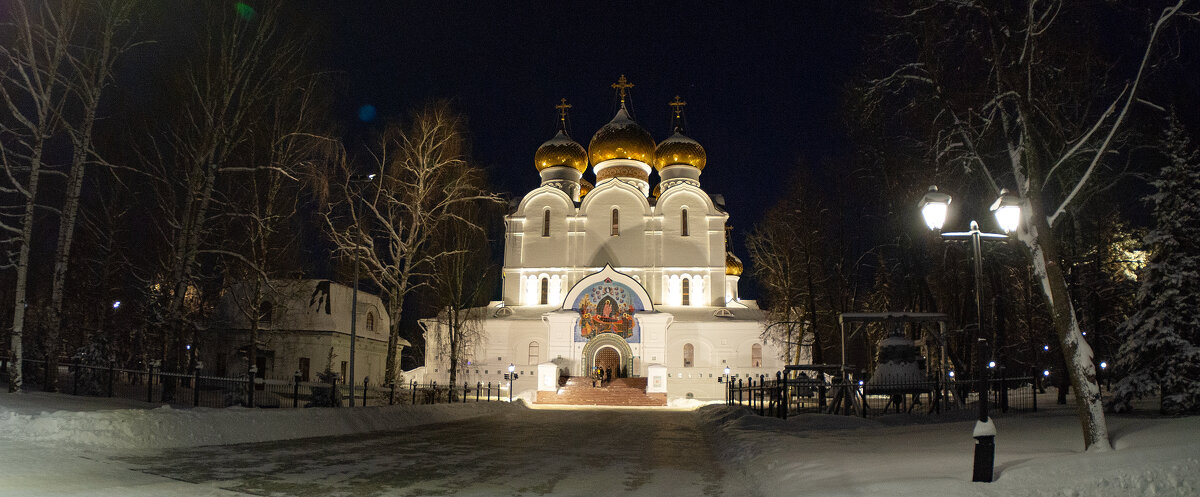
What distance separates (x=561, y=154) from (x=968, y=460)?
44345 mm

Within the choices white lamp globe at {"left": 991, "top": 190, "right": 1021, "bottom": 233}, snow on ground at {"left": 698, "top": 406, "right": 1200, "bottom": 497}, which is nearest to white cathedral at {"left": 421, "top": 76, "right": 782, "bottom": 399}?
snow on ground at {"left": 698, "top": 406, "right": 1200, "bottom": 497}

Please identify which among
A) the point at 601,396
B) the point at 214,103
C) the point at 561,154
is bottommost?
the point at 601,396

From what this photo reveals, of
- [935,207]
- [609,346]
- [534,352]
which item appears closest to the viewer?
[935,207]

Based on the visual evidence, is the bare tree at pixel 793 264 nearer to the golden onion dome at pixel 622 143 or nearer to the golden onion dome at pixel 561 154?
the golden onion dome at pixel 622 143

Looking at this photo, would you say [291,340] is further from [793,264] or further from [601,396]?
[793,264]

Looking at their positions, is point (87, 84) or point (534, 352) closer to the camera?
point (87, 84)

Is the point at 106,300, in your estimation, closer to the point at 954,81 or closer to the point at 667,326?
the point at 667,326

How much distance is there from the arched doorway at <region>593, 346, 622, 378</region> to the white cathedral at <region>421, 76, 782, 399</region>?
2.2 inches

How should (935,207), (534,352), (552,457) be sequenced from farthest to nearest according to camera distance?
1. (534,352)
2. (552,457)
3. (935,207)

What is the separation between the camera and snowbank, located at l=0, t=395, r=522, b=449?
10992 millimetres

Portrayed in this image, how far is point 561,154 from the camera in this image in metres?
52.3

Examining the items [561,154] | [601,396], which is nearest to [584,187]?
[561,154]

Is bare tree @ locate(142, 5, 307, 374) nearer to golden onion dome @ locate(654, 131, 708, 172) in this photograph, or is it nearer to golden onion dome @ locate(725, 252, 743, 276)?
golden onion dome @ locate(654, 131, 708, 172)

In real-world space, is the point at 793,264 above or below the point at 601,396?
above
